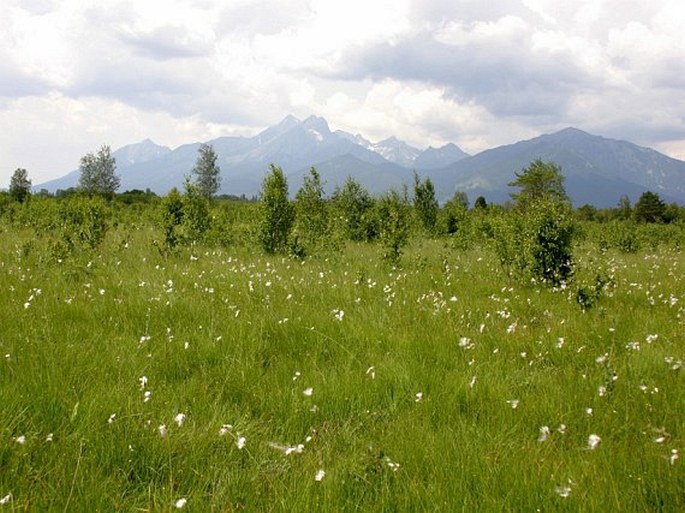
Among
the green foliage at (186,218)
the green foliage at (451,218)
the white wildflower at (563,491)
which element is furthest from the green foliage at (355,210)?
the white wildflower at (563,491)

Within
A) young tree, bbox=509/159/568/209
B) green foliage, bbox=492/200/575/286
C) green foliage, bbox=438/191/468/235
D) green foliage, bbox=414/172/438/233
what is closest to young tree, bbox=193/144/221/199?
young tree, bbox=509/159/568/209

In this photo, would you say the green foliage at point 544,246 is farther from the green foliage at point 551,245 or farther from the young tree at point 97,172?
the young tree at point 97,172

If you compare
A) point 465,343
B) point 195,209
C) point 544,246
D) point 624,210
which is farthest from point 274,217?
point 624,210

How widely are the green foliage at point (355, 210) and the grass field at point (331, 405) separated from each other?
17.1 meters

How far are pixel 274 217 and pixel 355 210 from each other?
13.9 meters

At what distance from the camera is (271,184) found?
15180 mm

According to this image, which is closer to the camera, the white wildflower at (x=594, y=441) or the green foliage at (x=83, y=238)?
the white wildflower at (x=594, y=441)

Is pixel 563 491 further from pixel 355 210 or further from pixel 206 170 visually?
pixel 206 170

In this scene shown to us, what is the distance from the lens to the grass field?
7.80 ft

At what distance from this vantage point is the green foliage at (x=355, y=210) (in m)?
24.5

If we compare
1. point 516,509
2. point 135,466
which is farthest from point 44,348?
point 516,509

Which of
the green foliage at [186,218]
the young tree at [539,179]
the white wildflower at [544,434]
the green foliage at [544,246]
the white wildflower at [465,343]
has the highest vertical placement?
the young tree at [539,179]

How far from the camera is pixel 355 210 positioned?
2794 centimetres

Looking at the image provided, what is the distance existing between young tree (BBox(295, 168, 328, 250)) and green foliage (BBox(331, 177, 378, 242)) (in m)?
1.74
